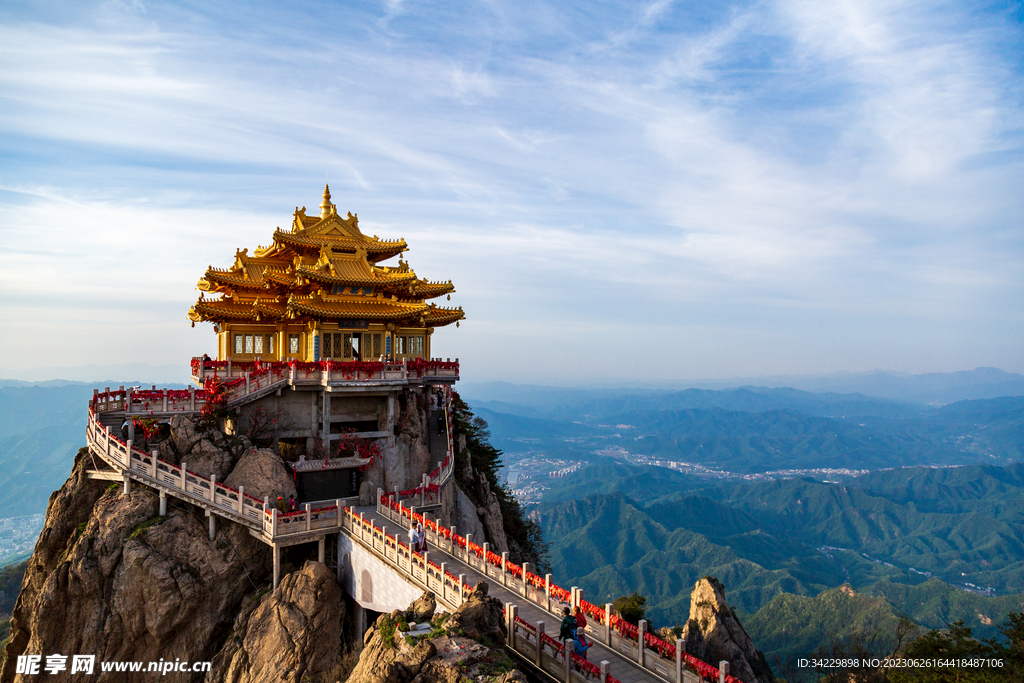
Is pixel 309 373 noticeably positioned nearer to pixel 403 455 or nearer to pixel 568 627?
pixel 403 455

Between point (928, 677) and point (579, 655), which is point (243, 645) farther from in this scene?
point (928, 677)

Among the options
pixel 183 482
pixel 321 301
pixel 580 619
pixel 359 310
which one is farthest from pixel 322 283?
pixel 580 619

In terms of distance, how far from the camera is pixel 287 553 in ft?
67.1

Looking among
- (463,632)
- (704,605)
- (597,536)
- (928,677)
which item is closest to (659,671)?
(463,632)

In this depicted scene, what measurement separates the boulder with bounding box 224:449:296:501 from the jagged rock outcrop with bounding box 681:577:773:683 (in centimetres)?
2593

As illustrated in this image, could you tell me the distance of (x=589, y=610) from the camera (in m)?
13.0

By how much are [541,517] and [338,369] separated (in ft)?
578

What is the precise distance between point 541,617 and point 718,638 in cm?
2918

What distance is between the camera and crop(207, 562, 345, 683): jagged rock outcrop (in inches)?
703

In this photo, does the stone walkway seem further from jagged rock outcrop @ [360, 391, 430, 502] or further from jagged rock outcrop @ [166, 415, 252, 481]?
jagged rock outcrop @ [166, 415, 252, 481]

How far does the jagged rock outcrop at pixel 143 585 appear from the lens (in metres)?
18.9

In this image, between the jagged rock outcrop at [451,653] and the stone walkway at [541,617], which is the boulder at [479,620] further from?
the stone walkway at [541,617]

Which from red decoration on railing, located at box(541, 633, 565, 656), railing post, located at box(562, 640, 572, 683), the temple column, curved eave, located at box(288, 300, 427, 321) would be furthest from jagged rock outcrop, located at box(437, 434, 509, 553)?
railing post, located at box(562, 640, 572, 683)

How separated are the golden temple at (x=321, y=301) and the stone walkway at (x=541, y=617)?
10.5 meters
